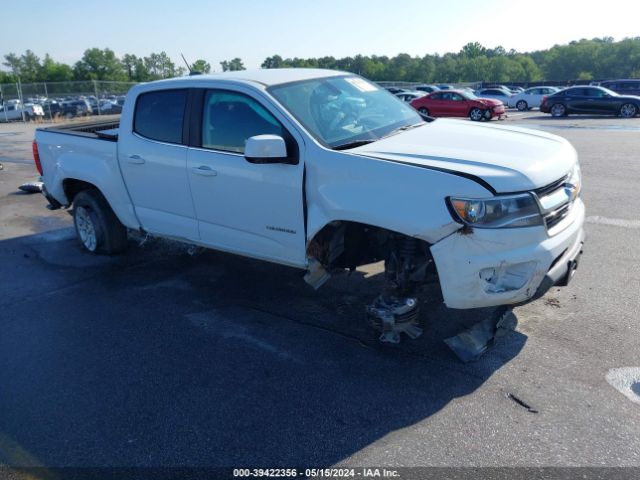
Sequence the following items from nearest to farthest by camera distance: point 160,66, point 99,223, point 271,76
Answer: point 271,76
point 99,223
point 160,66

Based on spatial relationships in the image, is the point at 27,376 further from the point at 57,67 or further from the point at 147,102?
the point at 57,67

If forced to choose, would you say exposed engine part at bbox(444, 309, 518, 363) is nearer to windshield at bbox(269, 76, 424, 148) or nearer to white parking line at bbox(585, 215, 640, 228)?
windshield at bbox(269, 76, 424, 148)

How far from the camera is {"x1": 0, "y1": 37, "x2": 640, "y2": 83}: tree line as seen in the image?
10694 centimetres

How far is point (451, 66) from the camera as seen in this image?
11938cm

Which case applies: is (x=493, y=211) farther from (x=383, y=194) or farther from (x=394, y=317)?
(x=394, y=317)

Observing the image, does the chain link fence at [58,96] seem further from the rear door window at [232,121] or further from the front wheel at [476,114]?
the rear door window at [232,121]

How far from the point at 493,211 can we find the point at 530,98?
3190cm

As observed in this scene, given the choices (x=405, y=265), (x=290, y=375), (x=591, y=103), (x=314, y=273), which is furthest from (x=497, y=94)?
(x=290, y=375)

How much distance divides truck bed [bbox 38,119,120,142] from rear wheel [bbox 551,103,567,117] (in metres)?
22.4

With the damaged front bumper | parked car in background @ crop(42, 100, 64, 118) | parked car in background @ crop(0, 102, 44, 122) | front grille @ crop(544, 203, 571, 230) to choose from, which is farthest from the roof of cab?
parked car in background @ crop(42, 100, 64, 118)

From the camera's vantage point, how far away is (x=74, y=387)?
367 centimetres

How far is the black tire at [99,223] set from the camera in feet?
19.9

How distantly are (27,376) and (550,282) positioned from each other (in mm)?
3633

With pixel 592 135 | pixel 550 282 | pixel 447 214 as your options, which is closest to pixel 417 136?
pixel 447 214
